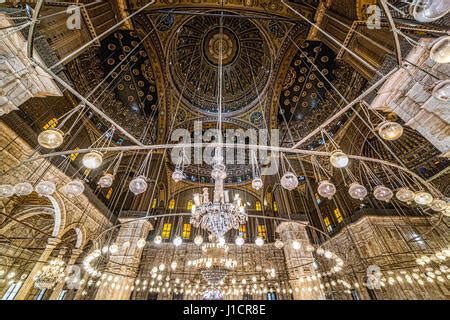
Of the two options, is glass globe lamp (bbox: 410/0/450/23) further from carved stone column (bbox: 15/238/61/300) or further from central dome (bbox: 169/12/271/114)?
carved stone column (bbox: 15/238/61/300)

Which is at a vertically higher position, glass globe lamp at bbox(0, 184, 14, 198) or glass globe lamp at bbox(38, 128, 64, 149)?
glass globe lamp at bbox(0, 184, 14, 198)

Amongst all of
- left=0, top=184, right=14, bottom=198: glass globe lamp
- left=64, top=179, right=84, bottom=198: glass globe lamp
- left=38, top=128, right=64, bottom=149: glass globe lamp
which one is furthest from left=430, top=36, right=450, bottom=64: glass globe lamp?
left=0, top=184, right=14, bottom=198: glass globe lamp

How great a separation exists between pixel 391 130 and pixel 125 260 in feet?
37.4

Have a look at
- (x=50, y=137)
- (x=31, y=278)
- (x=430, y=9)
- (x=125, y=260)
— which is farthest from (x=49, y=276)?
(x=430, y=9)

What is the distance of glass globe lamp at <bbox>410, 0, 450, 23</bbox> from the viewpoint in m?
2.12

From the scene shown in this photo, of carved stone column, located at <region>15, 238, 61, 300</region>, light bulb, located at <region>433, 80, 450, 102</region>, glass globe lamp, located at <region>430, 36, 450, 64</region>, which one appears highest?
glass globe lamp, located at <region>430, 36, 450, 64</region>

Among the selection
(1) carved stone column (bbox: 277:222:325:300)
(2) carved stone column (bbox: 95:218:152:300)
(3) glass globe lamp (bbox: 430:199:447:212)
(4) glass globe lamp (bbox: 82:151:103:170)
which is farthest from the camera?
(2) carved stone column (bbox: 95:218:152:300)

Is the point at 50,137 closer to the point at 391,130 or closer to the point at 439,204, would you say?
the point at 391,130

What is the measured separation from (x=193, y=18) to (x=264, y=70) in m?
5.24

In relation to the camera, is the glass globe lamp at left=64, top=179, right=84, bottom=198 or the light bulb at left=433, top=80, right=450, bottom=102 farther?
the glass globe lamp at left=64, top=179, right=84, bottom=198

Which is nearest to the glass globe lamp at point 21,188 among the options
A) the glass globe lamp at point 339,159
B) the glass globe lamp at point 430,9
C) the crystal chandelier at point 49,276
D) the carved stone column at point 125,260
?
the carved stone column at point 125,260

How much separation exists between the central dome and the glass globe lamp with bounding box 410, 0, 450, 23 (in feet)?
29.5

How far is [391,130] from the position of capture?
2.65 meters

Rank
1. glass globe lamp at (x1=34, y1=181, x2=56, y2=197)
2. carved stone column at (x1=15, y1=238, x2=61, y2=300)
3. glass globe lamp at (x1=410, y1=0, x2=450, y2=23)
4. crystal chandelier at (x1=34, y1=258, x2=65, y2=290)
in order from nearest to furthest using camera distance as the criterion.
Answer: glass globe lamp at (x1=410, y1=0, x2=450, y2=23) < glass globe lamp at (x1=34, y1=181, x2=56, y2=197) < carved stone column at (x1=15, y1=238, x2=61, y2=300) < crystal chandelier at (x1=34, y1=258, x2=65, y2=290)
